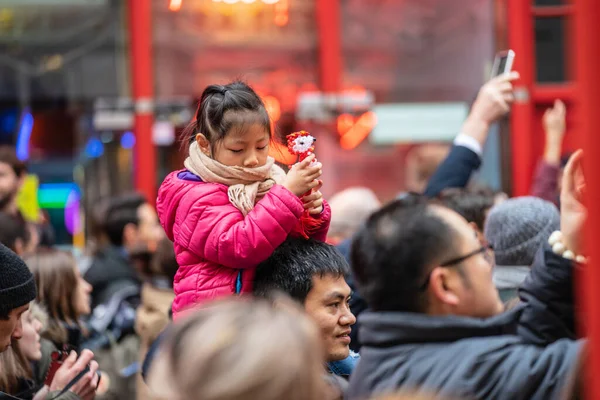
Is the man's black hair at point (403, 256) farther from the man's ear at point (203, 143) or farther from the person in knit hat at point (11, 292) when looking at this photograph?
the person in knit hat at point (11, 292)

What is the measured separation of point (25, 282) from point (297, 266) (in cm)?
91

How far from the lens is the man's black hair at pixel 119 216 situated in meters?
7.27

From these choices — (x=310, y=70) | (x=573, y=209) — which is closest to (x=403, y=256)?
(x=573, y=209)

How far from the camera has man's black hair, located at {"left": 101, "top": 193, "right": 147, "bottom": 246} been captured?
23.9ft

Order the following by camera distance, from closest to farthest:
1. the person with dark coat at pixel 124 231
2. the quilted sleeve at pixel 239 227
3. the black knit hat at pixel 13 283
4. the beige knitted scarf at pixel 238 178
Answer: the quilted sleeve at pixel 239 227
the beige knitted scarf at pixel 238 178
the black knit hat at pixel 13 283
the person with dark coat at pixel 124 231

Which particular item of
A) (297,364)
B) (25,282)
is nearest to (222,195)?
(25,282)

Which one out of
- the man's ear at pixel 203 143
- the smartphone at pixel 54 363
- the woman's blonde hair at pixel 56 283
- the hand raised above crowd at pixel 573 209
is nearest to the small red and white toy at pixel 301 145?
the man's ear at pixel 203 143

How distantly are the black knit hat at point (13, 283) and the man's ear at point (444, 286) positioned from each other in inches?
60.1

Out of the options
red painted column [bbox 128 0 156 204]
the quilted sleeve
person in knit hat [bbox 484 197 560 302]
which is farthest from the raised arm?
red painted column [bbox 128 0 156 204]

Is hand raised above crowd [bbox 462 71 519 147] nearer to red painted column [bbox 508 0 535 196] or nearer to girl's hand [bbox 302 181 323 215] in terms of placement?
girl's hand [bbox 302 181 323 215]

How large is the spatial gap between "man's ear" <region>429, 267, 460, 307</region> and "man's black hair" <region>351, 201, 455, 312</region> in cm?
2

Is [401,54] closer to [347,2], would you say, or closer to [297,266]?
[347,2]

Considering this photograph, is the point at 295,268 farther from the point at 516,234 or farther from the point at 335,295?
the point at 516,234

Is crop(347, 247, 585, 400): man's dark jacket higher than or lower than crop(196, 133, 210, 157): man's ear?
lower
